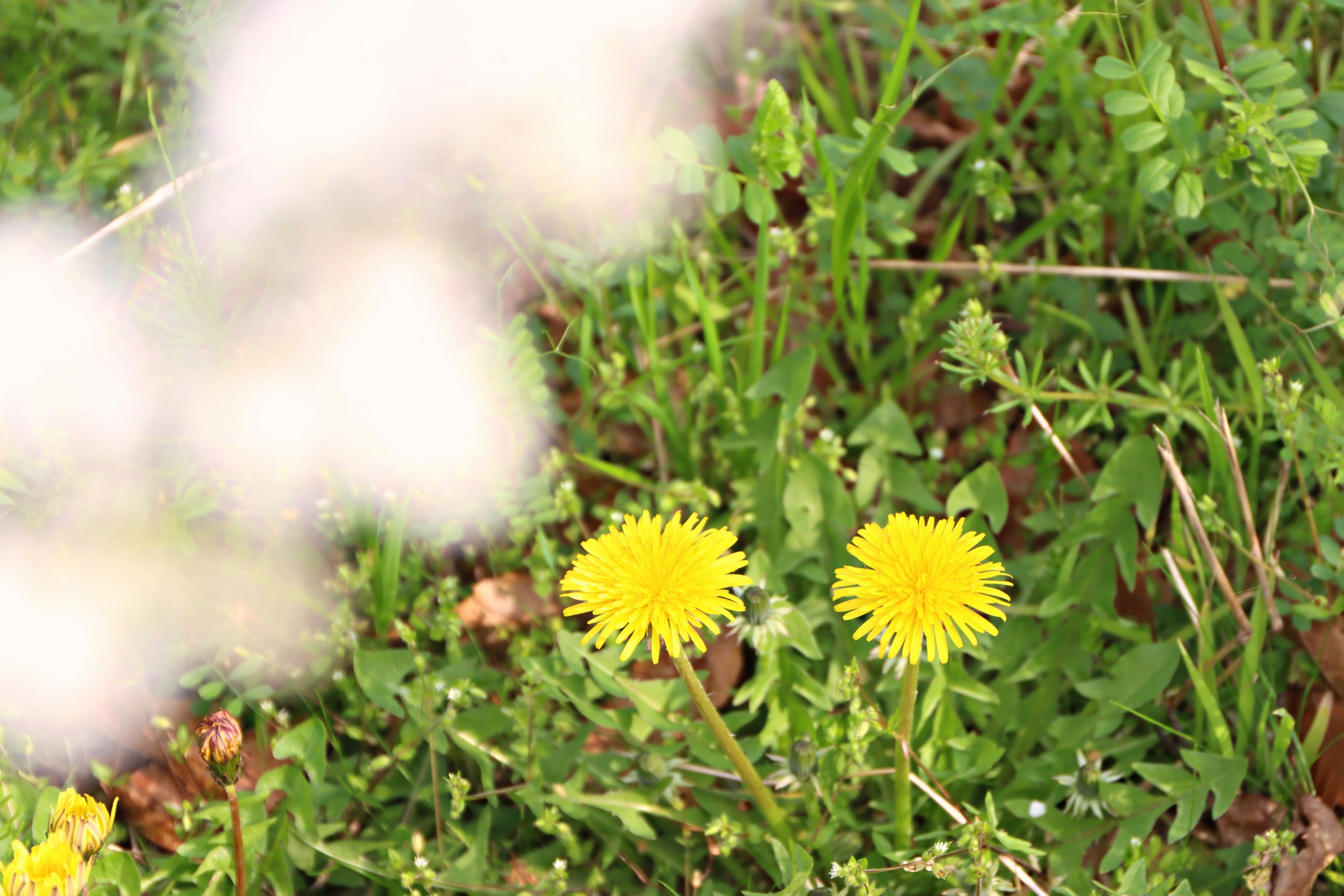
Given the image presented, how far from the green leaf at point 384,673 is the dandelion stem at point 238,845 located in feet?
0.74

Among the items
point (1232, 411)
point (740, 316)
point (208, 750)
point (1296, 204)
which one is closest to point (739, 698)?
point (208, 750)

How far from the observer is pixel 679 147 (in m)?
1.59

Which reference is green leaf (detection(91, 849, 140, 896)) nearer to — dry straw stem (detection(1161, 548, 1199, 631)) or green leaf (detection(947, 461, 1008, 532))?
green leaf (detection(947, 461, 1008, 532))

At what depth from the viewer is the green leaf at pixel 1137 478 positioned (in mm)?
1516

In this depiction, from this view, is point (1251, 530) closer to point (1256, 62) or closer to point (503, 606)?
point (1256, 62)

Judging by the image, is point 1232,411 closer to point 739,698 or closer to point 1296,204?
point 1296,204

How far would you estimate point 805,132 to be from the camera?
159 centimetres

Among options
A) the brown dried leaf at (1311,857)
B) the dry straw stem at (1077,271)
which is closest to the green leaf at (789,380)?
the dry straw stem at (1077,271)

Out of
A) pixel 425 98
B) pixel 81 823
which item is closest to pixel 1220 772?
pixel 81 823

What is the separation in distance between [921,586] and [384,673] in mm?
867

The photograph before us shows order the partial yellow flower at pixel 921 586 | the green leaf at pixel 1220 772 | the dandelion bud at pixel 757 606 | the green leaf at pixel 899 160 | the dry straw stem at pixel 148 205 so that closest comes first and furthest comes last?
the partial yellow flower at pixel 921 586, the dandelion bud at pixel 757 606, the green leaf at pixel 1220 772, the green leaf at pixel 899 160, the dry straw stem at pixel 148 205

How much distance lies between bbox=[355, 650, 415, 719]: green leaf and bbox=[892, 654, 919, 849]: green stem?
2.40 feet

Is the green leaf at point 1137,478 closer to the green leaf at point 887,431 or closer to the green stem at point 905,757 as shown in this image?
the green leaf at point 887,431

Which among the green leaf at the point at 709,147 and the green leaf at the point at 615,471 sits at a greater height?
the green leaf at the point at 709,147
